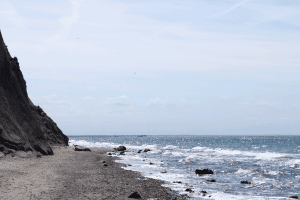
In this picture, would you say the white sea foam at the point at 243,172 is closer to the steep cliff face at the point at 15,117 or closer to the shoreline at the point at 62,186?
the shoreline at the point at 62,186

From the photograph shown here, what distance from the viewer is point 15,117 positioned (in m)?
27.7

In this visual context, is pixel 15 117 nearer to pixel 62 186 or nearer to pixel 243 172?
pixel 62 186

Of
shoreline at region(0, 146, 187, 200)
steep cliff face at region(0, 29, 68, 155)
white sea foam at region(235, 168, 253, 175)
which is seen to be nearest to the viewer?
shoreline at region(0, 146, 187, 200)

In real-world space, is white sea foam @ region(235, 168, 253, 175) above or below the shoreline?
below

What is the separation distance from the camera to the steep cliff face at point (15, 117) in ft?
80.8

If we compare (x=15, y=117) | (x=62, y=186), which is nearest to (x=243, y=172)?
(x=62, y=186)

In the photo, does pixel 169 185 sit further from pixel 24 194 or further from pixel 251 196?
pixel 24 194

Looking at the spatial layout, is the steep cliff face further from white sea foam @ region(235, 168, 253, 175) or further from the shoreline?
white sea foam @ region(235, 168, 253, 175)

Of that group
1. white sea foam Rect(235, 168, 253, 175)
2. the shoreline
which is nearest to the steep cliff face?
the shoreline

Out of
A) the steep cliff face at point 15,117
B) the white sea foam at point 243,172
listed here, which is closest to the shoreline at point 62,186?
the steep cliff face at point 15,117

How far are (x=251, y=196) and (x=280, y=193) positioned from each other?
3.00 m

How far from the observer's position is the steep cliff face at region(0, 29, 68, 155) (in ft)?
80.8

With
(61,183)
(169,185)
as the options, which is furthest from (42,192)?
(169,185)

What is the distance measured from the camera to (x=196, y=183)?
21.8 meters
